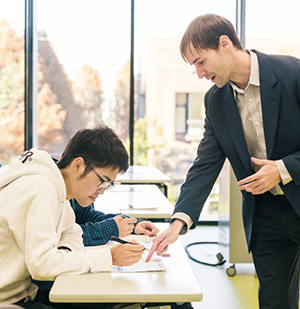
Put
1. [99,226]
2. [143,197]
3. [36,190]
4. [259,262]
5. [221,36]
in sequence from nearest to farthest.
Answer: [36,190], [221,36], [259,262], [99,226], [143,197]

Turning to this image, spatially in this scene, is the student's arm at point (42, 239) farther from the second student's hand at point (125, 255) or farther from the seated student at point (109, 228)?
the seated student at point (109, 228)

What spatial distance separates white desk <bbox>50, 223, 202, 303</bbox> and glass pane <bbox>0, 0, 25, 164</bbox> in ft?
13.4

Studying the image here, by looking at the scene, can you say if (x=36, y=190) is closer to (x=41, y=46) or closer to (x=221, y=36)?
(x=221, y=36)

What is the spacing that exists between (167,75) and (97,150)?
3826 millimetres

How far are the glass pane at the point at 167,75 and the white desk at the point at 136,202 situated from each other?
6.50 feet

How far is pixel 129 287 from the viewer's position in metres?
1.14

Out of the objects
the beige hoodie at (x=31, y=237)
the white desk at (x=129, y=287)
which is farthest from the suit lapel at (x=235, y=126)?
the beige hoodie at (x=31, y=237)

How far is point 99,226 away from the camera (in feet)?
5.83

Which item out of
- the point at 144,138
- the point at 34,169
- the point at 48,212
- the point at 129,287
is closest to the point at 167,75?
the point at 144,138

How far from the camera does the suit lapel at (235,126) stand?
1.57 m

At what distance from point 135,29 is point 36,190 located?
413 cm

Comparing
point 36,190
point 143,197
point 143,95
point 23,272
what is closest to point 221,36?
point 36,190

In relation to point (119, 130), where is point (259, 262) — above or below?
below

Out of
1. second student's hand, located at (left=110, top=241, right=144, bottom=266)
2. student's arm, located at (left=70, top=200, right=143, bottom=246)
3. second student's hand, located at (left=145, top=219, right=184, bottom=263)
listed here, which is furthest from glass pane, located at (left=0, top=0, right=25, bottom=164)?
second student's hand, located at (left=110, top=241, right=144, bottom=266)
